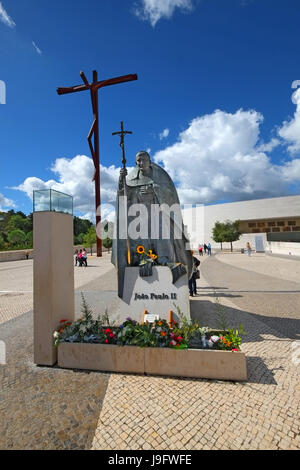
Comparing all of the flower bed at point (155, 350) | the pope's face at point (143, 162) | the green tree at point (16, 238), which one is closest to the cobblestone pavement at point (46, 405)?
the flower bed at point (155, 350)

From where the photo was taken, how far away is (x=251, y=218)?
50062 millimetres

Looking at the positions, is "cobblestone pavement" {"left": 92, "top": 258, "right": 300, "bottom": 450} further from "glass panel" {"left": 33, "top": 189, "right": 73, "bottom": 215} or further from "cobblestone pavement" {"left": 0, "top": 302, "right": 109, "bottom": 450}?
"glass panel" {"left": 33, "top": 189, "right": 73, "bottom": 215}

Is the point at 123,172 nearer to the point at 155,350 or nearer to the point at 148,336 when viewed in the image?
the point at 148,336

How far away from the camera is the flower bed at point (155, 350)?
336cm

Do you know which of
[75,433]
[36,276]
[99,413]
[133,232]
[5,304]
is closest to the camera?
[75,433]

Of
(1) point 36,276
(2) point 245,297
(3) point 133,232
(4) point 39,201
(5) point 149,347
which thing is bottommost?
(2) point 245,297

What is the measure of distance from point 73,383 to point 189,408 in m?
1.73

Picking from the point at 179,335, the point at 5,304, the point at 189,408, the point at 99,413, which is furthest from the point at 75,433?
the point at 5,304

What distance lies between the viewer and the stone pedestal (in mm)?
5027

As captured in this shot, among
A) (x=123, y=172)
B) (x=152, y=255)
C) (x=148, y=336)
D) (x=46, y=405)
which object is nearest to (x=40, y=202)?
(x=123, y=172)

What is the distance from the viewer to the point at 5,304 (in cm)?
816

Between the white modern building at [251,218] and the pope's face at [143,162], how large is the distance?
41.7m

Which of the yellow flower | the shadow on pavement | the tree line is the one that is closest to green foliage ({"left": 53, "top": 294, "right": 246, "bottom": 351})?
the shadow on pavement
